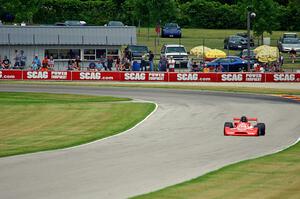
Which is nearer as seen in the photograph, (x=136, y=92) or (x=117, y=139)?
(x=117, y=139)

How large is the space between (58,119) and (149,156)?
485 inches

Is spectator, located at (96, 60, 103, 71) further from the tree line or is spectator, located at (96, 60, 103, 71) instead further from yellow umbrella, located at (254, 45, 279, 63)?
the tree line

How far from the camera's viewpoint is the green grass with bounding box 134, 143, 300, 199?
15820 millimetres

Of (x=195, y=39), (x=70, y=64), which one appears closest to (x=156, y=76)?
(x=70, y=64)

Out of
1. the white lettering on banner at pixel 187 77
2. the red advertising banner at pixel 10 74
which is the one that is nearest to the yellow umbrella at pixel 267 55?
the white lettering on banner at pixel 187 77

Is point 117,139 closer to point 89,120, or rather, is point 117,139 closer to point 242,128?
point 242,128

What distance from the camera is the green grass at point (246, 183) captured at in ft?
51.9

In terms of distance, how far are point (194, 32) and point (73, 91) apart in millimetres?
42671

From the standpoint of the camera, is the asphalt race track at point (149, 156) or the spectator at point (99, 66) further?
the spectator at point (99, 66)

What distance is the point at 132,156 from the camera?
70.5 ft

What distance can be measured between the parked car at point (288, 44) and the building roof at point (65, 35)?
48.7ft

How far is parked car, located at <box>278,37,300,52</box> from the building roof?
14.8 metres

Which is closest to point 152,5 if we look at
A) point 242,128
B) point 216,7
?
point 216,7

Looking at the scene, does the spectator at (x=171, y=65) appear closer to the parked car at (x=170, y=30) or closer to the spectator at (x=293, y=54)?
the spectator at (x=293, y=54)
